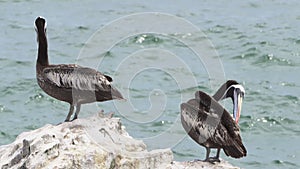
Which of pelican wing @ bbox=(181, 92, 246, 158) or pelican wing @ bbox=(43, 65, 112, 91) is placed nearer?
pelican wing @ bbox=(181, 92, 246, 158)

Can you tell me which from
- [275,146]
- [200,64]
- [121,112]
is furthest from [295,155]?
[200,64]

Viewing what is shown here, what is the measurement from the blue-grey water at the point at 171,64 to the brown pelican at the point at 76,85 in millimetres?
1154

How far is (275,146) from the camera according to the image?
1345 cm

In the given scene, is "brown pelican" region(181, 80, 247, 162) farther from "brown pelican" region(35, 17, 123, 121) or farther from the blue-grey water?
the blue-grey water

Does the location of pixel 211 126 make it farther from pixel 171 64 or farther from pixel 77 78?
pixel 171 64

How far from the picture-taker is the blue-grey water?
13.6 metres

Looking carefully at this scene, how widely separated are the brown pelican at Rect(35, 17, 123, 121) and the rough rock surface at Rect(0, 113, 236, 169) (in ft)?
3.04

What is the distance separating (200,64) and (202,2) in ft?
17.7

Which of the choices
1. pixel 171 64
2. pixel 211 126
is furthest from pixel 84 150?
pixel 171 64

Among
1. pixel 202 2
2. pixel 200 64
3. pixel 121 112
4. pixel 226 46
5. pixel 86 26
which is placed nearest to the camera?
pixel 121 112

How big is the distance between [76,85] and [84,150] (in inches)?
76.7

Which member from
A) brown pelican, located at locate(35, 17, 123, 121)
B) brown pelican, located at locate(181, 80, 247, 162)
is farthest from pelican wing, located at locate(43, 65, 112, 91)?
brown pelican, located at locate(181, 80, 247, 162)

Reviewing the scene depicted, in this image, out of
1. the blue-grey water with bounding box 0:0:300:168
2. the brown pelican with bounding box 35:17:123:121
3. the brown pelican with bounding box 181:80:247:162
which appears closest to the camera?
the brown pelican with bounding box 181:80:247:162

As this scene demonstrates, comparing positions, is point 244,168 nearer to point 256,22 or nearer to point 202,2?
point 256,22
